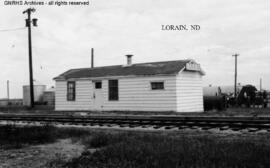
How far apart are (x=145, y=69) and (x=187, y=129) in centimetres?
1276

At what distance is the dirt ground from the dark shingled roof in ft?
46.0

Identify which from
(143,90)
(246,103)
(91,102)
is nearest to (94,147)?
(143,90)

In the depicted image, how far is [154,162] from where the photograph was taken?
6.68 metres

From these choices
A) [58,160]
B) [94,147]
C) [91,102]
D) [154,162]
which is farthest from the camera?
→ [91,102]

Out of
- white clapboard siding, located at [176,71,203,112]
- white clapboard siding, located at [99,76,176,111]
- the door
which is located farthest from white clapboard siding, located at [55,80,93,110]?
white clapboard siding, located at [176,71,203,112]

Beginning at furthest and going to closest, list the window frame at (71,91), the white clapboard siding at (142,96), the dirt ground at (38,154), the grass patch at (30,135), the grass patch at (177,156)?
the window frame at (71,91) < the white clapboard siding at (142,96) < the grass patch at (30,135) < the dirt ground at (38,154) < the grass patch at (177,156)

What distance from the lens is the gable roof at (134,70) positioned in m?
23.7

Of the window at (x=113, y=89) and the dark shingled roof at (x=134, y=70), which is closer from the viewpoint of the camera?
the dark shingled roof at (x=134, y=70)

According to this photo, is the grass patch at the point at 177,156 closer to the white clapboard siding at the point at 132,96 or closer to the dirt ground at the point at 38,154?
the dirt ground at the point at 38,154

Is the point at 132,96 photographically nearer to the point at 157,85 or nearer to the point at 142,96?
the point at 142,96

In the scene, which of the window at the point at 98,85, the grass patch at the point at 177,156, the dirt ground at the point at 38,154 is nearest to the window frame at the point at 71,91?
the window at the point at 98,85

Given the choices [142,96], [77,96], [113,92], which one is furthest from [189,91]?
[77,96]

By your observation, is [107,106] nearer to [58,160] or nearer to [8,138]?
[8,138]

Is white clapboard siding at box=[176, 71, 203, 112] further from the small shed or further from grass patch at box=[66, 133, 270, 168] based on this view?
grass patch at box=[66, 133, 270, 168]
